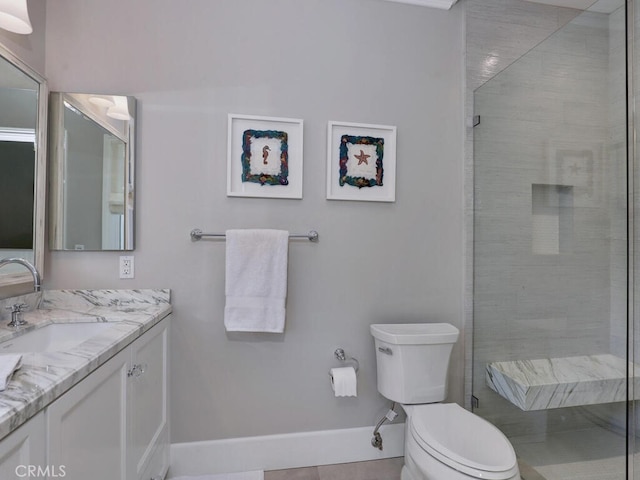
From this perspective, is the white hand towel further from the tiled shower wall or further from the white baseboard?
the tiled shower wall

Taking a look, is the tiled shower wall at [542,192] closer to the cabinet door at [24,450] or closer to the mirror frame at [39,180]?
the cabinet door at [24,450]

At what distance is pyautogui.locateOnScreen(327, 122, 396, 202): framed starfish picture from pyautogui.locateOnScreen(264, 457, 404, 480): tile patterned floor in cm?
143

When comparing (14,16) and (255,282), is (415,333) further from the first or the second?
(14,16)

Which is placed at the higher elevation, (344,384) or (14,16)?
(14,16)

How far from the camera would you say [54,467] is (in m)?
0.75

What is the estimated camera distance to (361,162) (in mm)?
1792

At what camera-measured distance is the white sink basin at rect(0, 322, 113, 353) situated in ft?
3.95

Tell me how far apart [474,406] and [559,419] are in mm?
448

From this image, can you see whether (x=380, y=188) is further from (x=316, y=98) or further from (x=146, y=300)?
(x=146, y=300)

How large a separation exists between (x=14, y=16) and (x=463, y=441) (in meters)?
2.39

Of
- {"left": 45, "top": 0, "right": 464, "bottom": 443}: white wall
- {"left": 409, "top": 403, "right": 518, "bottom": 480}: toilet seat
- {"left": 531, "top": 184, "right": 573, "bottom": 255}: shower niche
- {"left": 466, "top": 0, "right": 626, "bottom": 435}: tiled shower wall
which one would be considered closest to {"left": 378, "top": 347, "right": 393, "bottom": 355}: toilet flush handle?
{"left": 45, "top": 0, "right": 464, "bottom": 443}: white wall

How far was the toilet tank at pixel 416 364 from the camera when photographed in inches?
62.6

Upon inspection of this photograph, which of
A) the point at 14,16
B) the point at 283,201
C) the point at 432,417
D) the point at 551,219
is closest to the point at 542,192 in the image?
the point at 551,219

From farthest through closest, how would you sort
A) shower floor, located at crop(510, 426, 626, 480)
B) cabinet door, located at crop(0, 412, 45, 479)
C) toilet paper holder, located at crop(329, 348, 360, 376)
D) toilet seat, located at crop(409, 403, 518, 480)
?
toilet paper holder, located at crop(329, 348, 360, 376) → shower floor, located at crop(510, 426, 626, 480) → toilet seat, located at crop(409, 403, 518, 480) → cabinet door, located at crop(0, 412, 45, 479)
